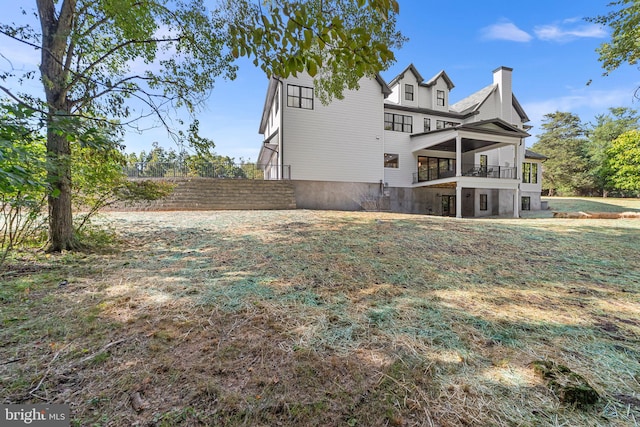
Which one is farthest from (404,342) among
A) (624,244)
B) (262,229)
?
(624,244)

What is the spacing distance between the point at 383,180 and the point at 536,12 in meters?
10.2

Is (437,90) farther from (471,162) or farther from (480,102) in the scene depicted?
(471,162)

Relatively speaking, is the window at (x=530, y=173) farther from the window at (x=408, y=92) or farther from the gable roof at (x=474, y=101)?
the window at (x=408, y=92)

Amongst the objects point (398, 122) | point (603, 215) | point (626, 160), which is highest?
point (398, 122)

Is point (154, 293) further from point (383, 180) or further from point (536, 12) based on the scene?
point (536, 12)

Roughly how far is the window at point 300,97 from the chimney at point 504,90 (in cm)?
1466

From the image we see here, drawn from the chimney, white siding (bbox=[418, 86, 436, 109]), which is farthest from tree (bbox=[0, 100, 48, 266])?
the chimney

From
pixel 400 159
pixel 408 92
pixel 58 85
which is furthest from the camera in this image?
pixel 408 92

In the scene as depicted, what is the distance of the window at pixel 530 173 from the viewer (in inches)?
834

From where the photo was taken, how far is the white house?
14859mm

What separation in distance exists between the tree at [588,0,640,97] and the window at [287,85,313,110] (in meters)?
12.2

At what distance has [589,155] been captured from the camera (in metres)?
32.2

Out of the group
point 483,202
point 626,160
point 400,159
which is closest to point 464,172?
point 483,202

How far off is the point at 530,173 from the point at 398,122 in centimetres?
1292
